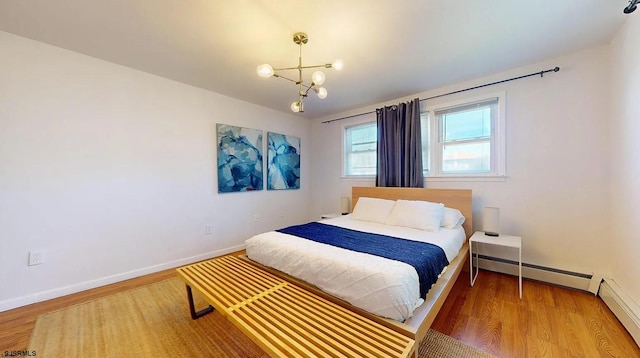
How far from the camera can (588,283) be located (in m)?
2.20

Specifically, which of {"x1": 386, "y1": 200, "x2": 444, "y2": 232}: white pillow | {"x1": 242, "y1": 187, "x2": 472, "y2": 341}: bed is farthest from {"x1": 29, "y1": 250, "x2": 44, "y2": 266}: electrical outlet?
{"x1": 386, "y1": 200, "x2": 444, "y2": 232}: white pillow

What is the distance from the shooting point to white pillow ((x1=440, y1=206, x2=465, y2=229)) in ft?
8.54

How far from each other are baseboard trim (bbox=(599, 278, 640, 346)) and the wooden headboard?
3.53 ft

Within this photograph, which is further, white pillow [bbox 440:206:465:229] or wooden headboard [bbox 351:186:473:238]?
wooden headboard [bbox 351:186:473:238]

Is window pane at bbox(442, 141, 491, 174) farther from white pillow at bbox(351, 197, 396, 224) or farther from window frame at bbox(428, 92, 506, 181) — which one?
white pillow at bbox(351, 197, 396, 224)

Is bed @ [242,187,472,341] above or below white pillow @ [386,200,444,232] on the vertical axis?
below

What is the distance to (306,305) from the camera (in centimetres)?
142

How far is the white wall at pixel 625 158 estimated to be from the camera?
169cm

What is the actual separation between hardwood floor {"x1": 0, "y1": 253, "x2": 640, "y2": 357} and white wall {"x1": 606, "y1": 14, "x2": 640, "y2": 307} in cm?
34

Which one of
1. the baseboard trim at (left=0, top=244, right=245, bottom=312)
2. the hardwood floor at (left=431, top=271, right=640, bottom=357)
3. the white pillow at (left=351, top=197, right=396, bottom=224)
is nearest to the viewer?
the hardwood floor at (left=431, top=271, right=640, bottom=357)

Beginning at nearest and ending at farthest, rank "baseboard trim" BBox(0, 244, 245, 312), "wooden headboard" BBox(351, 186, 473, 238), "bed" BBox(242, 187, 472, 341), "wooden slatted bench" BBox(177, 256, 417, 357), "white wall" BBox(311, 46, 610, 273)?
"wooden slatted bench" BBox(177, 256, 417, 357), "bed" BBox(242, 187, 472, 341), "baseboard trim" BBox(0, 244, 245, 312), "white wall" BBox(311, 46, 610, 273), "wooden headboard" BBox(351, 186, 473, 238)

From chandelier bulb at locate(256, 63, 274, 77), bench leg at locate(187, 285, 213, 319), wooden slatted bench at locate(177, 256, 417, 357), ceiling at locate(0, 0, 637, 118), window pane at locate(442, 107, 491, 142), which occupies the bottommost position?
bench leg at locate(187, 285, 213, 319)

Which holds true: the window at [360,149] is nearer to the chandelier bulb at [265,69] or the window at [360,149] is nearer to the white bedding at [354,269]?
the white bedding at [354,269]

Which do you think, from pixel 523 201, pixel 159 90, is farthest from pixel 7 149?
pixel 523 201
